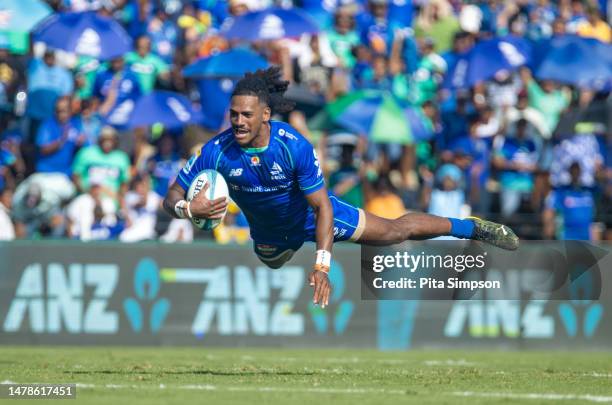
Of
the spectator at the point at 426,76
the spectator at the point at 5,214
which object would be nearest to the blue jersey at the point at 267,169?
the spectator at the point at 5,214

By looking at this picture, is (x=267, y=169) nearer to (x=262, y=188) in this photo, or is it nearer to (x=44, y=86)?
(x=262, y=188)

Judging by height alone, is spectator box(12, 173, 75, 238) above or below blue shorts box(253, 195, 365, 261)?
above

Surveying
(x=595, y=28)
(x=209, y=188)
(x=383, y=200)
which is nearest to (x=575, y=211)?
(x=383, y=200)

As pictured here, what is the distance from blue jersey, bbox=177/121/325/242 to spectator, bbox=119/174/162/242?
596 centimetres

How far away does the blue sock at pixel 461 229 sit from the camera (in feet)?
41.9

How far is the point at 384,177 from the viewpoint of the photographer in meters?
17.5

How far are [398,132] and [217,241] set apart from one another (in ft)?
10.4

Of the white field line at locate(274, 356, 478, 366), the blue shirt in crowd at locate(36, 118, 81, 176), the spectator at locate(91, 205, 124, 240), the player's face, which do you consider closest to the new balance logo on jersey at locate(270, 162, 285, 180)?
the player's face

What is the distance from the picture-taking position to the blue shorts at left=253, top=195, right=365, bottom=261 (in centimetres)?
1215

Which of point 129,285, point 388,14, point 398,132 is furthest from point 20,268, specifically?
point 388,14

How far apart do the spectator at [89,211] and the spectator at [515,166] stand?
228 inches

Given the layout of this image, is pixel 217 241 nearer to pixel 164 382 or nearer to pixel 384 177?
pixel 384 177

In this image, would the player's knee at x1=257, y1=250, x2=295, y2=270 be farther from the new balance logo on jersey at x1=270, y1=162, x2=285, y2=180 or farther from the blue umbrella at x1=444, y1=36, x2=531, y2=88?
the blue umbrella at x1=444, y1=36, x2=531, y2=88

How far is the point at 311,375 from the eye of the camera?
1173cm
